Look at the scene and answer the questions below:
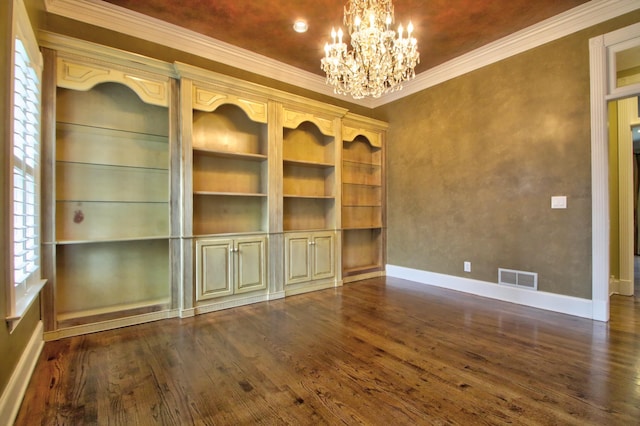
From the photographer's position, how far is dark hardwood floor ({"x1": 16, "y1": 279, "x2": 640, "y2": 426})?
1612 millimetres

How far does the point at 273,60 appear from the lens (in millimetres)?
4043

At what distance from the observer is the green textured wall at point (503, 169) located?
3107 mm

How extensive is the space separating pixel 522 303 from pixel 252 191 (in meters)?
3.57

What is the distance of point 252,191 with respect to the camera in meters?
3.88

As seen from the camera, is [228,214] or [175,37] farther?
[228,214]

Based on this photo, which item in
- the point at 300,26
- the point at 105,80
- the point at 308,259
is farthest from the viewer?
the point at 308,259

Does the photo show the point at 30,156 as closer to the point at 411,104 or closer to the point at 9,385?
the point at 9,385

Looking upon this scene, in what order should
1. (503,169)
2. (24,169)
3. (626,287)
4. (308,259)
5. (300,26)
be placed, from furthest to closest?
1. (308,259)
2. (626,287)
3. (503,169)
4. (300,26)
5. (24,169)

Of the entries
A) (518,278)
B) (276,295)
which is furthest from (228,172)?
(518,278)

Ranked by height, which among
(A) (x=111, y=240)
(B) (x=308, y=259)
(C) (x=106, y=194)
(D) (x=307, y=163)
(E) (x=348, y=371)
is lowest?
(E) (x=348, y=371)

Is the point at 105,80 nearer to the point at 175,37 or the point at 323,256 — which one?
the point at 175,37

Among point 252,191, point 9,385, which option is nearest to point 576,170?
point 252,191

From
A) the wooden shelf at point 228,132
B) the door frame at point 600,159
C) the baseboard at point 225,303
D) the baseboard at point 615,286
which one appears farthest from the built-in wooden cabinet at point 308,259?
the baseboard at point 615,286

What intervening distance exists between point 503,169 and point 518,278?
4.38ft
